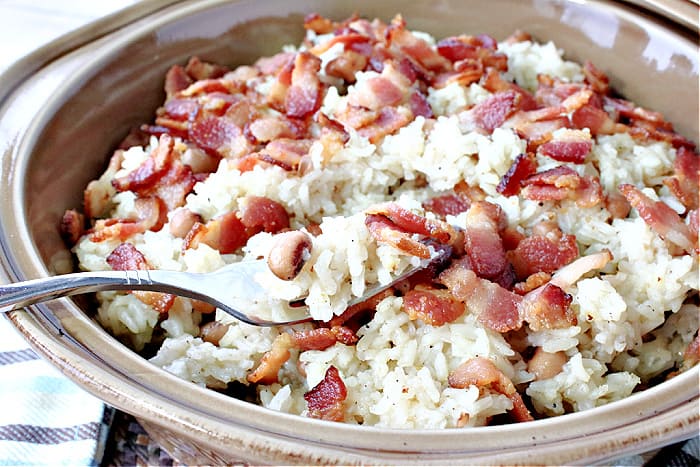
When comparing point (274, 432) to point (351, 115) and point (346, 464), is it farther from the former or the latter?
point (351, 115)

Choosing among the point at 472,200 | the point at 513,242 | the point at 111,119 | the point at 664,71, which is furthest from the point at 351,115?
the point at 664,71

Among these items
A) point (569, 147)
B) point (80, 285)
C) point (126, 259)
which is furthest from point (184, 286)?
point (569, 147)

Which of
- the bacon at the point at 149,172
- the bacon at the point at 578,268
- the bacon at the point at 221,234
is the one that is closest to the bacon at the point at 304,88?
the bacon at the point at 149,172

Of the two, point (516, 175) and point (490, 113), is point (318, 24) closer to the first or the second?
point (490, 113)

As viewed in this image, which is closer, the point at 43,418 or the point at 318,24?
the point at 43,418

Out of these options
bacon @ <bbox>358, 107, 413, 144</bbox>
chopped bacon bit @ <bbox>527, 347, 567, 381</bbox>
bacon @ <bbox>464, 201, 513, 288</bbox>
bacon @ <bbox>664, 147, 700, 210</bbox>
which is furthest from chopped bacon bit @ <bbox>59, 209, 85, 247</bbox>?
bacon @ <bbox>664, 147, 700, 210</bbox>

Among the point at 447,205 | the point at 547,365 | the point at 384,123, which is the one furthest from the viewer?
the point at 384,123

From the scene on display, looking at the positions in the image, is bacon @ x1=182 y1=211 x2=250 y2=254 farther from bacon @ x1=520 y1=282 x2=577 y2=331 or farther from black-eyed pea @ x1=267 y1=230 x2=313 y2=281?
bacon @ x1=520 y1=282 x2=577 y2=331
